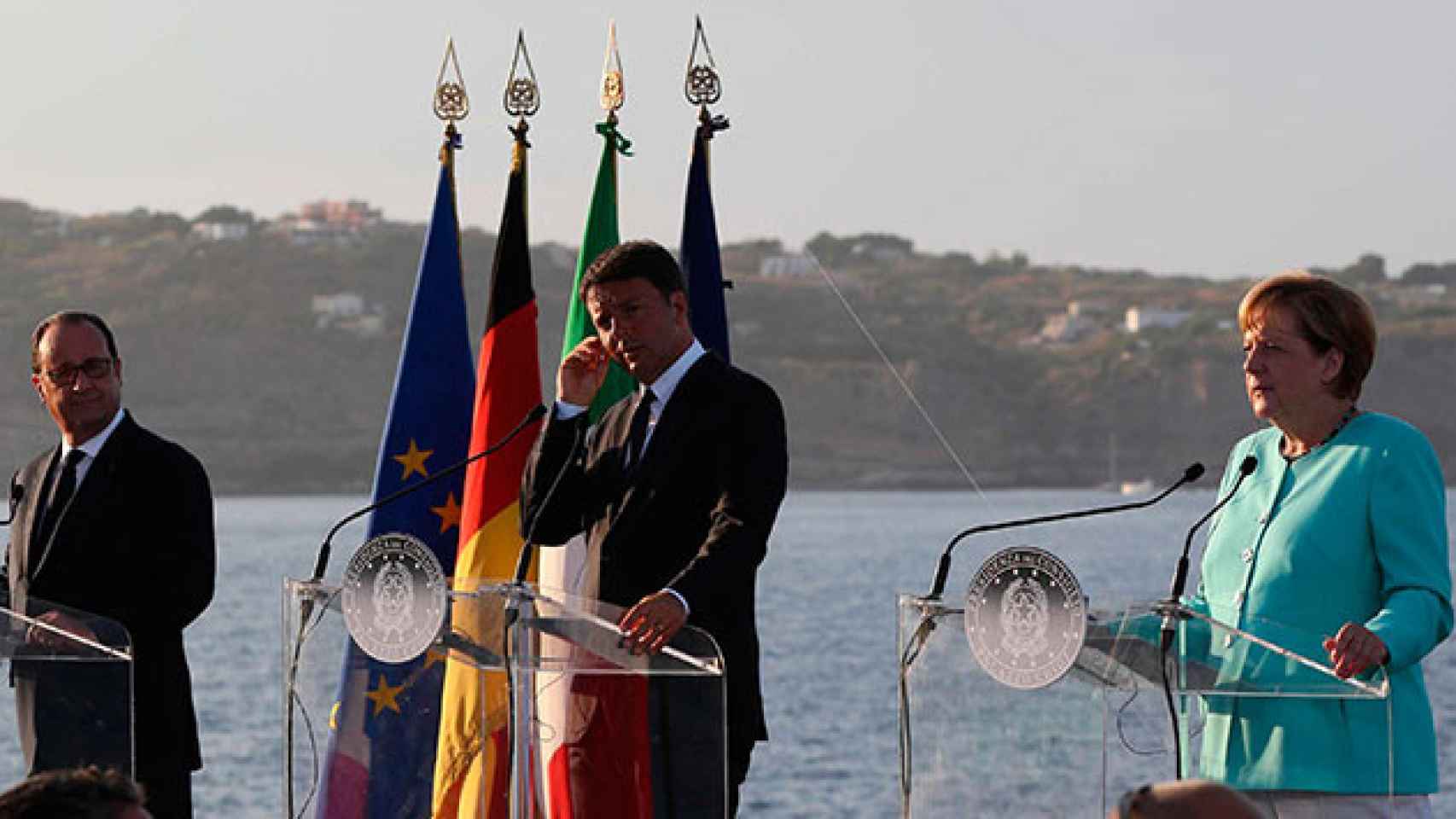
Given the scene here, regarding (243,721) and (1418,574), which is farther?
(243,721)

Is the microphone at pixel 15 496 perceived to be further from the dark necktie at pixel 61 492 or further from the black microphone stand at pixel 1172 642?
the black microphone stand at pixel 1172 642

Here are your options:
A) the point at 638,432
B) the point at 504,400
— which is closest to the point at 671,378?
the point at 638,432

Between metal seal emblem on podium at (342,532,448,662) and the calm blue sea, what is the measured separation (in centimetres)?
24

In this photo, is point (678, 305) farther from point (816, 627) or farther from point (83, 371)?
point (816, 627)

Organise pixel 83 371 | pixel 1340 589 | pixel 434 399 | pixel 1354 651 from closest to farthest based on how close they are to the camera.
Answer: pixel 1354 651
pixel 1340 589
pixel 83 371
pixel 434 399

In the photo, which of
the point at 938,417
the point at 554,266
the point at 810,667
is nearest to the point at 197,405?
the point at 938,417

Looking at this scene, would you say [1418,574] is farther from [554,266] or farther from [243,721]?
[554,266]

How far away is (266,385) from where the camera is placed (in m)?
49.6

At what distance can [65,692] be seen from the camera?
5.06 metres

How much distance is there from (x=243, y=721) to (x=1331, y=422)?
19.4 meters

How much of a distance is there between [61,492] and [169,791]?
59cm

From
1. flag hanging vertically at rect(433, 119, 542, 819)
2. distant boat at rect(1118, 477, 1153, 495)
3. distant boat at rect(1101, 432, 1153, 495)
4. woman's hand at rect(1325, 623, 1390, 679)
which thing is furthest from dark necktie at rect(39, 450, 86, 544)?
distant boat at rect(1118, 477, 1153, 495)

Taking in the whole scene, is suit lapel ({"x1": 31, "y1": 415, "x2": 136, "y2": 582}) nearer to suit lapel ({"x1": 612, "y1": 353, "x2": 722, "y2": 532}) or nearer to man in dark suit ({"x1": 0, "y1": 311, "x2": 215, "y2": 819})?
man in dark suit ({"x1": 0, "y1": 311, "x2": 215, "y2": 819})

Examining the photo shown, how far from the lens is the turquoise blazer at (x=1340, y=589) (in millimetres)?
4297
